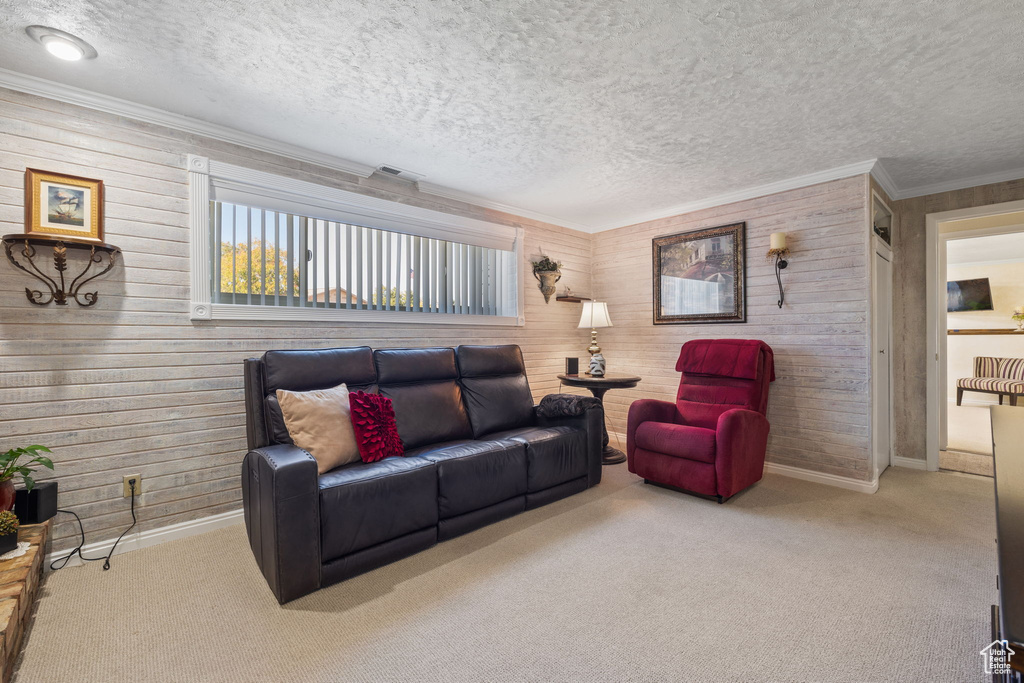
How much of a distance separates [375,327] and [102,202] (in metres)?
1.66

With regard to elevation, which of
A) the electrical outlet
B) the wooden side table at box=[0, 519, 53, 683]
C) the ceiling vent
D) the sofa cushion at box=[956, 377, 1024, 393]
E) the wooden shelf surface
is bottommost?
the wooden side table at box=[0, 519, 53, 683]

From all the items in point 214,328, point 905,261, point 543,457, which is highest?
point 905,261

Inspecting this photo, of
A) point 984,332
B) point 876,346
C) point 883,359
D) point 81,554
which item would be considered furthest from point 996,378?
point 81,554

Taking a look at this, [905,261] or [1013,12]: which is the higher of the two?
[1013,12]

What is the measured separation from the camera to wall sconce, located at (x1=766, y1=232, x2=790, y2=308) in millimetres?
3561

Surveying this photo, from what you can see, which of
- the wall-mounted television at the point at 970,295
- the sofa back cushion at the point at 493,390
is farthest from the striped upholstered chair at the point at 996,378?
the sofa back cushion at the point at 493,390

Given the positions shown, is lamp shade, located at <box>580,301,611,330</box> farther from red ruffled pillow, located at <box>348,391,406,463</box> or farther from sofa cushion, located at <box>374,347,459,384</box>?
red ruffled pillow, located at <box>348,391,406,463</box>

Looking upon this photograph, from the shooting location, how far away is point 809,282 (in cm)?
357

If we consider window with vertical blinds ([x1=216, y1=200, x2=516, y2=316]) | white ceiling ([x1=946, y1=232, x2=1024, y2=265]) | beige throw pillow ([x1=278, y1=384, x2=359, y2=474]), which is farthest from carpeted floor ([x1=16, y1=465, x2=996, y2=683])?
white ceiling ([x1=946, y1=232, x2=1024, y2=265])

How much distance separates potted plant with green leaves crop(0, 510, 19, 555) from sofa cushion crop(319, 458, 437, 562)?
118cm

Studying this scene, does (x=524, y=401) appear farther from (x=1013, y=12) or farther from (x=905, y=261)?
(x=905, y=261)

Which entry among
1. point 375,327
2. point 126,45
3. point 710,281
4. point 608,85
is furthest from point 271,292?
point 710,281

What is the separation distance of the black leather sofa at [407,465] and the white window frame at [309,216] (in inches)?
18.0

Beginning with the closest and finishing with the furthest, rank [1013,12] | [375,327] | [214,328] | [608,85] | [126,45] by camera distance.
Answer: [1013,12] < [126,45] < [608,85] < [214,328] < [375,327]
